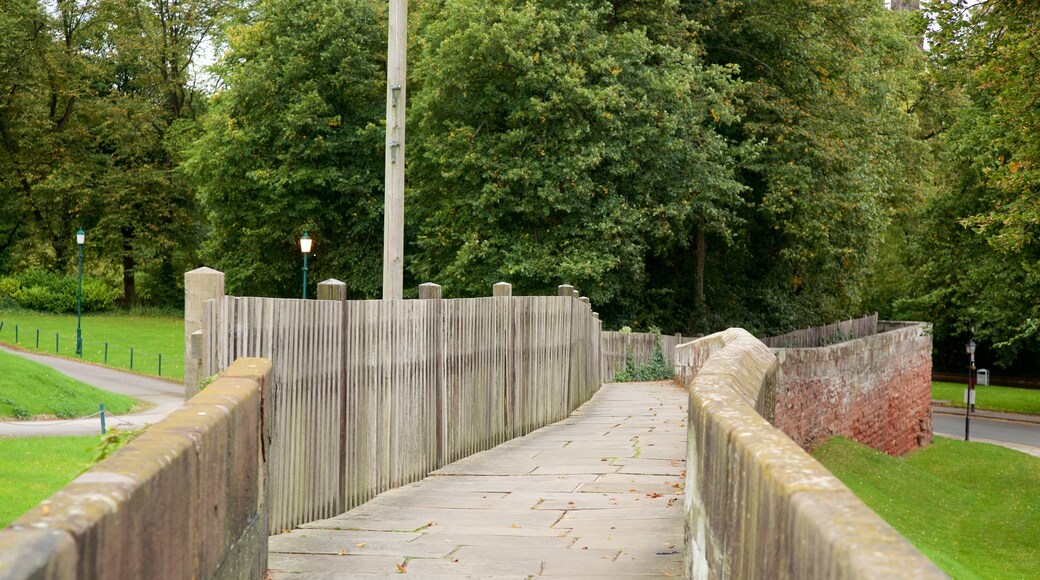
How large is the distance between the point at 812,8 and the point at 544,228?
975 centimetres

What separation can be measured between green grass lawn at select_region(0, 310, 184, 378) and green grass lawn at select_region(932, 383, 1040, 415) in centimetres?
3065

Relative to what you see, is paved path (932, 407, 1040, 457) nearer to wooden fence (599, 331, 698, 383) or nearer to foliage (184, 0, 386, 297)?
wooden fence (599, 331, 698, 383)

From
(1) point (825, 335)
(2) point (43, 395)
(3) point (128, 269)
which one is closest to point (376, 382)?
(2) point (43, 395)

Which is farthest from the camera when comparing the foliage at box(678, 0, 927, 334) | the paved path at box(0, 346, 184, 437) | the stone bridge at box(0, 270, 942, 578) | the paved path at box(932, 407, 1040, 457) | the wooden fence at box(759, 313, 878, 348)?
the paved path at box(932, 407, 1040, 457)

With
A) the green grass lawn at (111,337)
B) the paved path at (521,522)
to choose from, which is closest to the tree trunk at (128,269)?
the green grass lawn at (111,337)

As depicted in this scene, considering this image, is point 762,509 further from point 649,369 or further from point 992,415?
point 992,415

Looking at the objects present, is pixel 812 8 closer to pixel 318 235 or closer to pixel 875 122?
pixel 875 122

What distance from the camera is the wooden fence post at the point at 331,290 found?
8.12 meters

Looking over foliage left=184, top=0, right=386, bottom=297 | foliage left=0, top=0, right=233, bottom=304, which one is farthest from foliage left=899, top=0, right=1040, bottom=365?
foliage left=0, top=0, right=233, bottom=304

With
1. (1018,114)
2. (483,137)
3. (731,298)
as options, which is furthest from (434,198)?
(1018,114)

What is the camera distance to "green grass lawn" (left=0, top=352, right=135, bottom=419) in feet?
90.4

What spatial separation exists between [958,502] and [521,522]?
20892 millimetres

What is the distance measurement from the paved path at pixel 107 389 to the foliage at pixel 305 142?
4604 mm

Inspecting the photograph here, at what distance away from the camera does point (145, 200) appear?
5856 cm
